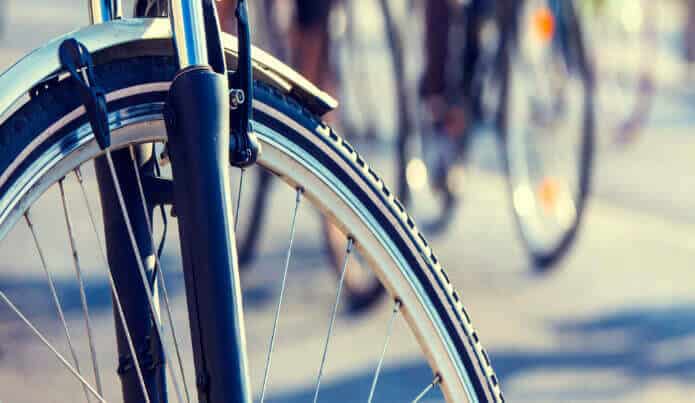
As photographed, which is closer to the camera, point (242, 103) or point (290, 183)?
point (242, 103)

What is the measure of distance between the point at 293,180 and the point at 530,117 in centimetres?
357

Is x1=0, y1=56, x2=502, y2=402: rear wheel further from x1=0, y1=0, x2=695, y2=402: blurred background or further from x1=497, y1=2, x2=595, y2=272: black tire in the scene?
x1=497, y1=2, x2=595, y2=272: black tire

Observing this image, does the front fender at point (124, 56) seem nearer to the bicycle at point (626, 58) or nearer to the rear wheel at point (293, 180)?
the rear wheel at point (293, 180)

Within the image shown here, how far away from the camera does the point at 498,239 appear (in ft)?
16.1

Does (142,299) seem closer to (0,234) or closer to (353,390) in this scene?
(0,234)

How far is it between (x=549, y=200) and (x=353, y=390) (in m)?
1.69

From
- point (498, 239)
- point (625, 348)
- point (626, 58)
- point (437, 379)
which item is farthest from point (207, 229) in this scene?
point (626, 58)

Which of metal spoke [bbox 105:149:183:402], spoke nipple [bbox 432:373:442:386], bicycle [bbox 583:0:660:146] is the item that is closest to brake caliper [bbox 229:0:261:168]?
metal spoke [bbox 105:149:183:402]

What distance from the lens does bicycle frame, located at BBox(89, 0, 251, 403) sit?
1231 mm

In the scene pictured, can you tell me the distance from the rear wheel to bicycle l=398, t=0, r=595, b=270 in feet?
7.40

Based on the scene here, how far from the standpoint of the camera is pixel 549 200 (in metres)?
4.73

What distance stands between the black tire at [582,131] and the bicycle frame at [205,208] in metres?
3.04

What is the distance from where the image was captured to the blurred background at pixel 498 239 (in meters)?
Answer: 3.55

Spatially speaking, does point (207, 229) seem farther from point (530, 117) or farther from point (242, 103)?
point (530, 117)
